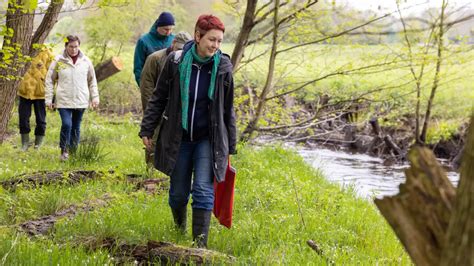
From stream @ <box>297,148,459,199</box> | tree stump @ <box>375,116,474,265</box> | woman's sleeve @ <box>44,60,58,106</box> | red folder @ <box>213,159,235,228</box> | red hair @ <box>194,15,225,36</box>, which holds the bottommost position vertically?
stream @ <box>297,148,459,199</box>

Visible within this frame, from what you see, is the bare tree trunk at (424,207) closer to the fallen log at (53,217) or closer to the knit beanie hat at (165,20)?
the fallen log at (53,217)

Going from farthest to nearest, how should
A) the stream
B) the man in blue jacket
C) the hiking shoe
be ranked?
the stream, the hiking shoe, the man in blue jacket

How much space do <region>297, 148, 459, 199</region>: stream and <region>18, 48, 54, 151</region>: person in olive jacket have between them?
202 inches

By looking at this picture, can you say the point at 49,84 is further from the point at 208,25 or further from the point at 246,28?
the point at 208,25

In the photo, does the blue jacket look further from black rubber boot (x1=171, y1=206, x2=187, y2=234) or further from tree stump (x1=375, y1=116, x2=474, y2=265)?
tree stump (x1=375, y1=116, x2=474, y2=265)

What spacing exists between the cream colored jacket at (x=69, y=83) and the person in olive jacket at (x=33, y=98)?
100 centimetres

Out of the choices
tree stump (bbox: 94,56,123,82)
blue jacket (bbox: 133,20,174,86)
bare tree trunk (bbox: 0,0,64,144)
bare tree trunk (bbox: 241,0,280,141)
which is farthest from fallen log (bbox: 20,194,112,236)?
tree stump (bbox: 94,56,123,82)

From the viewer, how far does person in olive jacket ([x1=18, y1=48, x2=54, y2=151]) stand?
34.0ft

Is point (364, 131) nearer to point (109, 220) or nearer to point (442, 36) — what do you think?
point (442, 36)

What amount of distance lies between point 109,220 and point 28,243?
3.27ft

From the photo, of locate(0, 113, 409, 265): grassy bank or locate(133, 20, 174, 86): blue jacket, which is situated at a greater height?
locate(133, 20, 174, 86): blue jacket

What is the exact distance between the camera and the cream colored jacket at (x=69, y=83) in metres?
9.27

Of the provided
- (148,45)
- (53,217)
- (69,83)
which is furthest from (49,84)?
(53,217)

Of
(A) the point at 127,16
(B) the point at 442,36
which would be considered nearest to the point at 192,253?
(B) the point at 442,36
